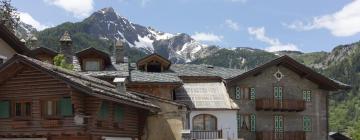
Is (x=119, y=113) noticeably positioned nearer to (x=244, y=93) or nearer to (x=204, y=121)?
(x=204, y=121)

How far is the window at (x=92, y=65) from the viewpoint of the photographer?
1956 inches

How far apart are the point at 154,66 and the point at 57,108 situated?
2260 centimetres

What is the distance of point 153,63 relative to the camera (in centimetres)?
5162

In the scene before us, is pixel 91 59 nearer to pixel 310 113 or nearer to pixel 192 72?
pixel 192 72

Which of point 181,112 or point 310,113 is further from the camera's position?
point 310,113

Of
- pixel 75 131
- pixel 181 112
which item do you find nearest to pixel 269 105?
pixel 181 112

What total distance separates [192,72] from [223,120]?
648 centimetres

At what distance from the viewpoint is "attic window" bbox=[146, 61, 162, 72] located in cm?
5148

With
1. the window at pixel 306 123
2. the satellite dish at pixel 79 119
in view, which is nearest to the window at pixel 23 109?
the satellite dish at pixel 79 119

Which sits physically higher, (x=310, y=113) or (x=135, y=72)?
(x=135, y=72)

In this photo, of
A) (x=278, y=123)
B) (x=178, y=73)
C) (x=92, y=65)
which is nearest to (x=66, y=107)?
(x=92, y=65)

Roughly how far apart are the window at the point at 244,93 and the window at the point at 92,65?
11.2 m

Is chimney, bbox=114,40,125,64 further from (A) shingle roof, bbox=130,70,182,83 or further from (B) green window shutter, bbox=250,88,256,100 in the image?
(B) green window shutter, bbox=250,88,256,100

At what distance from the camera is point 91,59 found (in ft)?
164
